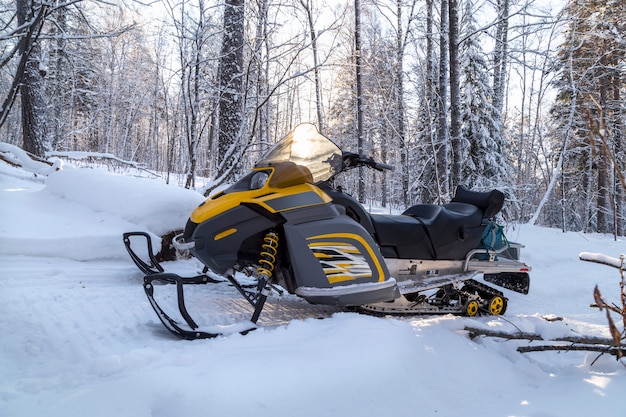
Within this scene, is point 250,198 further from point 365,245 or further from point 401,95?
point 401,95

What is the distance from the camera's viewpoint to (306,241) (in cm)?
240

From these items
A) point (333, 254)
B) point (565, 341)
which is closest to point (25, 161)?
point (333, 254)

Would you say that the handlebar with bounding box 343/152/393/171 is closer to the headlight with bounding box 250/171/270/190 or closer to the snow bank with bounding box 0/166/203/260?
the headlight with bounding box 250/171/270/190

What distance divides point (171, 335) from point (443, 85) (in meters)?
6.97

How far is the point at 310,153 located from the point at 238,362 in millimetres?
1507

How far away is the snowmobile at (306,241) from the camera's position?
235 centimetres

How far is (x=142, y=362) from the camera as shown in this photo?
5.52ft

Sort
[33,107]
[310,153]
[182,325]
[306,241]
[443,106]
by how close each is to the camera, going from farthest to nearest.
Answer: [33,107] < [443,106] < [310,153] < [306,241] < [182,325]

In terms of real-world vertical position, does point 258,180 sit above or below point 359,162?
below

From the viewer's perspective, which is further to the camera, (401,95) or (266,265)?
(401,95)

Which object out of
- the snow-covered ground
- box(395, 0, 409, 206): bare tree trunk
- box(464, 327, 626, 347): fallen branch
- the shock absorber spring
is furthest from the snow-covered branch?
box(395, 0, 409, 206): bare tree trunk

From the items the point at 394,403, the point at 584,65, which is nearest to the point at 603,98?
the point at 584,65

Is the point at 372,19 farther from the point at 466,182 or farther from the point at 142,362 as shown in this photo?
the point at 142,362

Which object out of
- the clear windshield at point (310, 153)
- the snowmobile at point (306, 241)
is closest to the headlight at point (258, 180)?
the snowmobile at point (306, 241)
